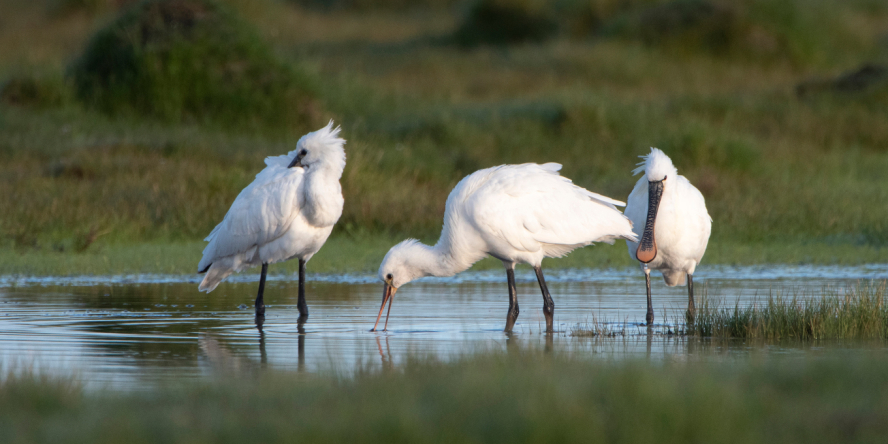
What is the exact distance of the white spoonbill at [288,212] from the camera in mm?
9461

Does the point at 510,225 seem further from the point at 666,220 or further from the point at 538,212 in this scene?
the point at 666,220

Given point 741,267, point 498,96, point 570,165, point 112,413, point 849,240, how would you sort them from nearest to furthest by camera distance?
1. point 112,413
2. point 741,267
3. point 849,240
4. point 570,165
5. point 498,96

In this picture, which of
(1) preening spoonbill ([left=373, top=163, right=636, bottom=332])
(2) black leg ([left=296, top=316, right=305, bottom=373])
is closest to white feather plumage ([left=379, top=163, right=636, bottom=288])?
(1) preening spoonbill ([left=373, top=163, right=636, bottom=332])

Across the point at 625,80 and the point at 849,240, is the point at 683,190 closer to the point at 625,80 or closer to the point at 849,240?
the point at 849,240

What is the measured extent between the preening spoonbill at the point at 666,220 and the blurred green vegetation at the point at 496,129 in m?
3.68

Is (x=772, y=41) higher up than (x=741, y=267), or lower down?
higher up

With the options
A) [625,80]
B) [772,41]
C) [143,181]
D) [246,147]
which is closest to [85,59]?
[246,147]

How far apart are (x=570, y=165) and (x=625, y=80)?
32.0ft

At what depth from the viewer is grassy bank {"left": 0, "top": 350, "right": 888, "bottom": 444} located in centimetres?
445

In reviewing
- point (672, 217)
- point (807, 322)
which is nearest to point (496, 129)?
point (672, 217)

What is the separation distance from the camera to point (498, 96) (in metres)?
27.5

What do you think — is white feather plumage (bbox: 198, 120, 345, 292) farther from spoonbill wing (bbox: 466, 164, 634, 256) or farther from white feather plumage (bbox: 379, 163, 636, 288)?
spoonbill wing (bbox: 466, 164, 634, 256)

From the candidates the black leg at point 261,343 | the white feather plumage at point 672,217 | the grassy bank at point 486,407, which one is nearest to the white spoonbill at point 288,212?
the black leg at point 261,343

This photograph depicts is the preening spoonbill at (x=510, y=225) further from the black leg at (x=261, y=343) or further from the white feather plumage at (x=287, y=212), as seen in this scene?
the white feather plumage at (x=287, y=212)
